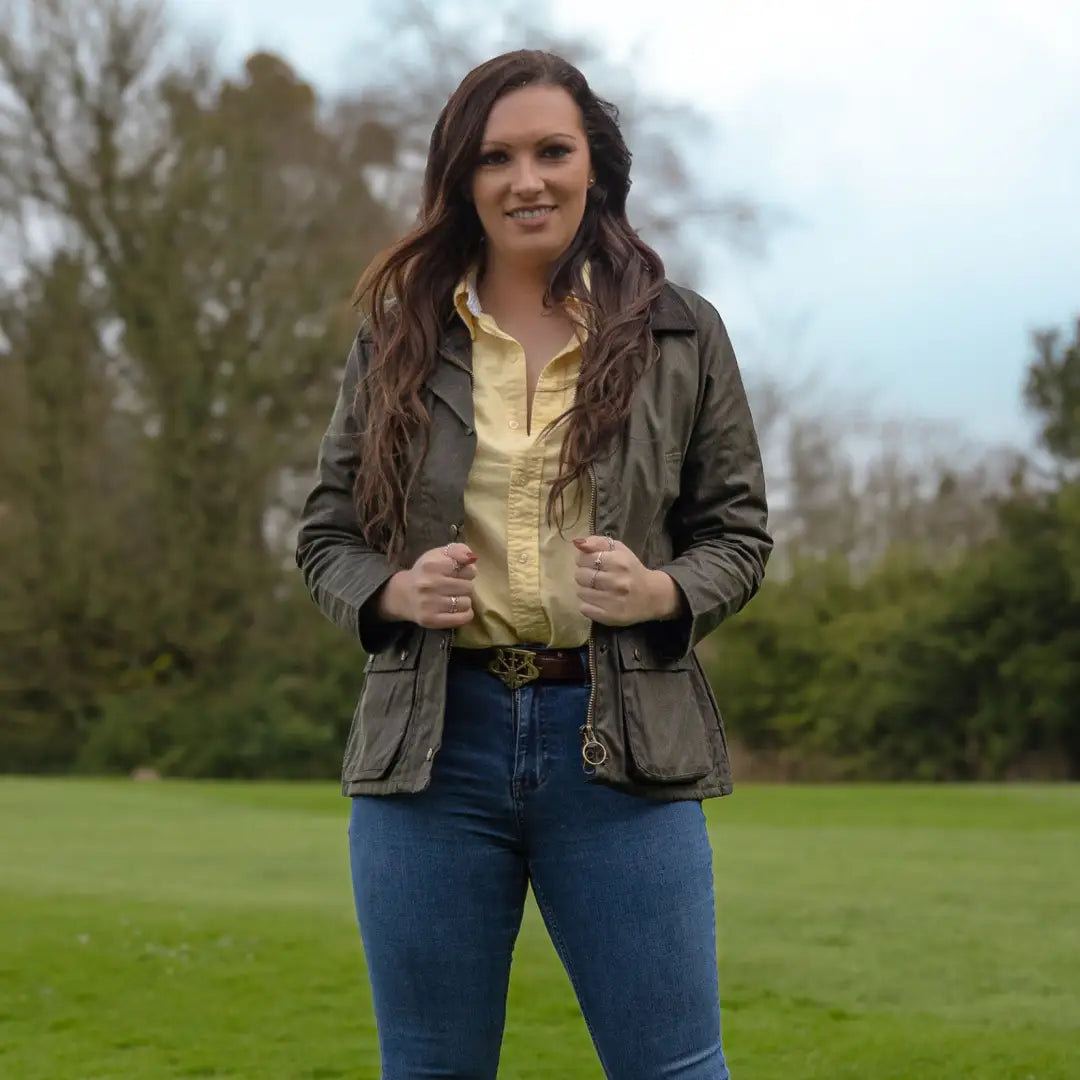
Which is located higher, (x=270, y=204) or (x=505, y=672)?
(x=270, y=204)

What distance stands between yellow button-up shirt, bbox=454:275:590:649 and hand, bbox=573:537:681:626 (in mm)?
71

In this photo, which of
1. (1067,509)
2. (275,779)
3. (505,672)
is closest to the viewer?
(505,672)

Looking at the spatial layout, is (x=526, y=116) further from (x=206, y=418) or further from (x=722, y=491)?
(x=206, y=418)

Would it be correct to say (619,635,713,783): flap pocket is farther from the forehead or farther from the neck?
the forehead

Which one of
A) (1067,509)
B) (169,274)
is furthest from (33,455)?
(1067,509)

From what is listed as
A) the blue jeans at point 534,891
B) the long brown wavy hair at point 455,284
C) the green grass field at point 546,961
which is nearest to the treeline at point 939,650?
the green grass field at point 546,961

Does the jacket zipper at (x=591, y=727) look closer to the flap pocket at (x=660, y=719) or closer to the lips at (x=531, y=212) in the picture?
the flap pocket at (x=660, y=719)

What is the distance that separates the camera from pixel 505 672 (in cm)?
239

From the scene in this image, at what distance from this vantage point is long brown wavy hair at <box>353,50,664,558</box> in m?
2.41

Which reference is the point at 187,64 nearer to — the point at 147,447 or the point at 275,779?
the point at 147,447

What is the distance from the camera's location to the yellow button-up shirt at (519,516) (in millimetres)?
2367

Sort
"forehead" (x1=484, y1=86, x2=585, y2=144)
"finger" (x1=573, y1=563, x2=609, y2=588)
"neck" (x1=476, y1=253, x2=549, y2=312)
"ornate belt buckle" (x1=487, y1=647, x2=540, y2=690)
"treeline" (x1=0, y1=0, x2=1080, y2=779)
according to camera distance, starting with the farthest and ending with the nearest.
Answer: "treeline" (x1=0, y1=0, x2=1080, y2=779) < "neck" (x1=476, y1=253, x2=549, y2=312) < "forehead" (x1=484, y1=86, x2=585, y2=144) < "ornate belt buckle" (x1=487, y1=647, x2=540, y2=690) < "finger" (x1=573, y1=563, x2=609, y2=588)

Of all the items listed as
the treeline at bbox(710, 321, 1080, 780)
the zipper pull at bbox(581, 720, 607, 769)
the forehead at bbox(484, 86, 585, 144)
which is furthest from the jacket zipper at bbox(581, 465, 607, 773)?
the treeline at bbox(710, 321, 1080, 780)

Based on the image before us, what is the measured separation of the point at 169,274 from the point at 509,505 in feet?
80.4
